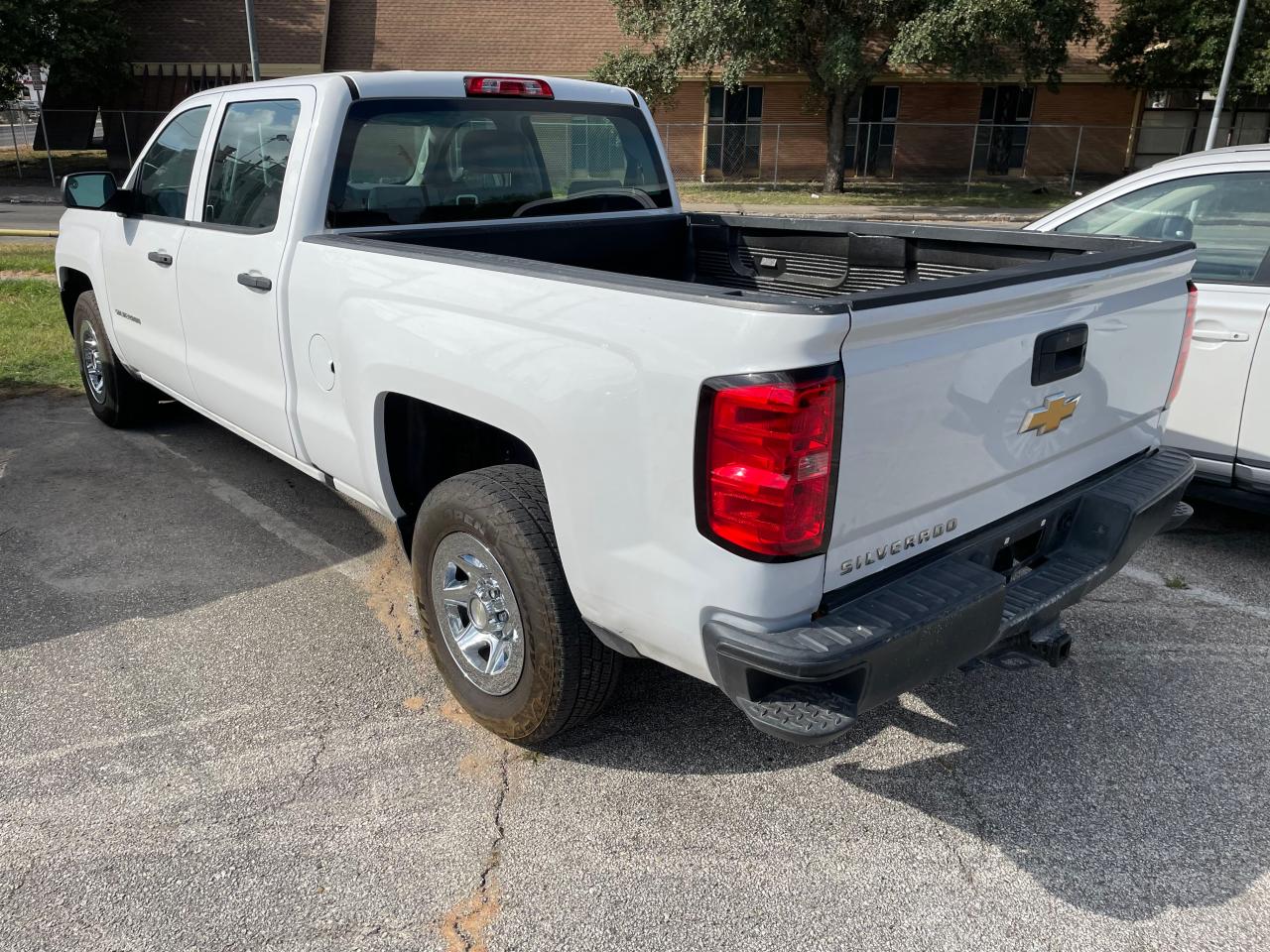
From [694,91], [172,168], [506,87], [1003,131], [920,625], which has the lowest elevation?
[920,625]

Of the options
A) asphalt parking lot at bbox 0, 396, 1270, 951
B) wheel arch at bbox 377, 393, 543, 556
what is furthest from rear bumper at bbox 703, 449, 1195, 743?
wheel arch at bbox 377, 393, 543, 556

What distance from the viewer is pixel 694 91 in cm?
3062

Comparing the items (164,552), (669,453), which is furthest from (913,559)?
(164,552)

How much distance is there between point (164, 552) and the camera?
467 centimetres

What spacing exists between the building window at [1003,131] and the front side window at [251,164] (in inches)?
1201

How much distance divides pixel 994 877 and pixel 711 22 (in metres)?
21.6

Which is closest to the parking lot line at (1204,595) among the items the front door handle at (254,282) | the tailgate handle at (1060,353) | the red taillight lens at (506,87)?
the tailgate handle at (1060,353)

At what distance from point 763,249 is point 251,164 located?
2.24 meters

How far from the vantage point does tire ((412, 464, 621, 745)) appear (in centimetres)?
284

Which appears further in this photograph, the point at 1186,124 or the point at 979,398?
the point at 1186,124

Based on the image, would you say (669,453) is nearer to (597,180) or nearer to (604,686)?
(604,686)

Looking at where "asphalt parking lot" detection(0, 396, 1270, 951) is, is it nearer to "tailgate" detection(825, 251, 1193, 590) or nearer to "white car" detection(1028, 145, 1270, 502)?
"white car" detection(1028, 145, 1270, 502)

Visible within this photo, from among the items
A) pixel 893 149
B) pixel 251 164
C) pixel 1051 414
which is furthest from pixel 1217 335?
pixel 893 149

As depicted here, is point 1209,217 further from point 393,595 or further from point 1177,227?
point 393,595
